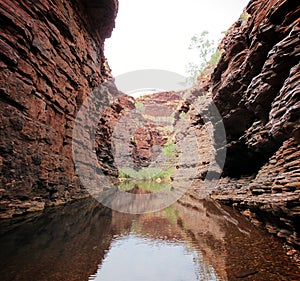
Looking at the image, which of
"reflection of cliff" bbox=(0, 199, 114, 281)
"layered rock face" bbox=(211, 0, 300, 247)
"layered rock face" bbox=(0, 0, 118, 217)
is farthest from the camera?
"layered rock face" bbox=(0, 0, 118, 217)

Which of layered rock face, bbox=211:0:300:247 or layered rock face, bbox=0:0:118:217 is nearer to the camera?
layered rock face, bbox=211:0:300:247

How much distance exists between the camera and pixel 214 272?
361 centimetres

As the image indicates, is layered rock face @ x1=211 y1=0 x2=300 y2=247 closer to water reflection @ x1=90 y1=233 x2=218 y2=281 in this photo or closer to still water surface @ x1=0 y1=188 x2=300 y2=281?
still water surface @ x1=0 y1=188 x2=300 y2=281

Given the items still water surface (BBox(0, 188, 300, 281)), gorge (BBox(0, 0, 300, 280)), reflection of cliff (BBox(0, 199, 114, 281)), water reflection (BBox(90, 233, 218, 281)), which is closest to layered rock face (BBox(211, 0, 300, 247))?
gorge (BBox(0, 0, 300, 280))

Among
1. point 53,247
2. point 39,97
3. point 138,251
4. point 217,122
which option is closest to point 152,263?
point 138,251

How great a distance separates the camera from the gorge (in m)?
4.86

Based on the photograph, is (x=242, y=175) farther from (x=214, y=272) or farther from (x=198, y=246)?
(x=214, y=272)

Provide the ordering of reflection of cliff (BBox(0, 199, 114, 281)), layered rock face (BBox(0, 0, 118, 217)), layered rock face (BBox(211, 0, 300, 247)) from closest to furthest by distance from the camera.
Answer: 1. reflection of cliff (BBox(0, 199, 114, 281))
2. layered rock face (BBox(211, 0, 300, 247))
3. layered rock face (BBox(0, 0, 118, 217))

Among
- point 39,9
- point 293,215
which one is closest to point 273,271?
point 293,215

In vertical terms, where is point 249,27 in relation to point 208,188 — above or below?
above

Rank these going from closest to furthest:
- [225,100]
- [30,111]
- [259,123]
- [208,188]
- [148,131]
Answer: [30,111], [259,123], [225,100], [208,188], [148,131]

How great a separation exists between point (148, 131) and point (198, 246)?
48192 mm

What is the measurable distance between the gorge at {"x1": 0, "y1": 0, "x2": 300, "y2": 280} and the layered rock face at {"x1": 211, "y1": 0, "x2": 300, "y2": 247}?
0.12 feet

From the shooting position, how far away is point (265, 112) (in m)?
7.79
